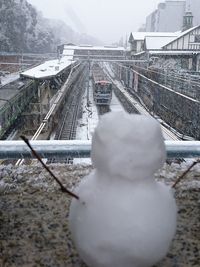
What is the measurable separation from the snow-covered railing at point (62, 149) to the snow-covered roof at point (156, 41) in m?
26.8

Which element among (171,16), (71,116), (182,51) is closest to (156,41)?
(182,51)

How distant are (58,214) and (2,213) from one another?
0.46 m

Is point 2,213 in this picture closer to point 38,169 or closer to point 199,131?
point 38,169

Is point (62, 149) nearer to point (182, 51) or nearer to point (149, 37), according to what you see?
point (182, 51)

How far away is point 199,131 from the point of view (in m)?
14.8

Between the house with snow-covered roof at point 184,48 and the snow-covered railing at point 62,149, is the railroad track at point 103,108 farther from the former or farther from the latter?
the snow-covered railing at point 62,149

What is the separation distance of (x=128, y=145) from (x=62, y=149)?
1.69m

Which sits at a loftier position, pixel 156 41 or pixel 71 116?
pixel 156 41

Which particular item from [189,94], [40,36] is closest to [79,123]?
[189,94]

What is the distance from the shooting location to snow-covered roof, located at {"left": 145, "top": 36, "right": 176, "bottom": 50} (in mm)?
29411

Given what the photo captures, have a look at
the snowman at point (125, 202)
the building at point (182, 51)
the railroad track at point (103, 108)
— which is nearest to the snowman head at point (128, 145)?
the snowman at point (125, 202)

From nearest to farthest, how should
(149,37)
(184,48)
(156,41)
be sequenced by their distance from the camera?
(184,48)
(156,41)
(149,37)

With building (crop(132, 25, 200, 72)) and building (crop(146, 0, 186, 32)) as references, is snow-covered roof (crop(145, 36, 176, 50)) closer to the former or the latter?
building (crop(132, 25, 200, 72))

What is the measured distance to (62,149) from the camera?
342 centimetres
